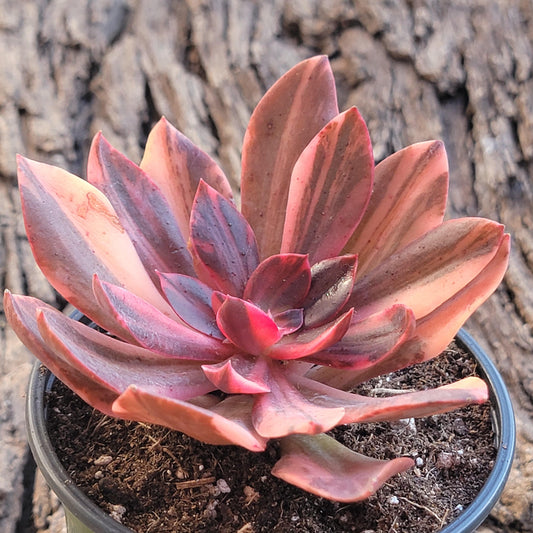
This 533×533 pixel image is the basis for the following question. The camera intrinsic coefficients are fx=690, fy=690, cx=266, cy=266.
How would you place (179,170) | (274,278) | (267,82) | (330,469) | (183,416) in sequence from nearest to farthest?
(183,416), (330,469), (274,278), (179,170), (267,82)

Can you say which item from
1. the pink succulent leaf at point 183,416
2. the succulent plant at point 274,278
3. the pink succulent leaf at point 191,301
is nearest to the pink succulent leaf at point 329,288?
the succulent plant at point 274,278

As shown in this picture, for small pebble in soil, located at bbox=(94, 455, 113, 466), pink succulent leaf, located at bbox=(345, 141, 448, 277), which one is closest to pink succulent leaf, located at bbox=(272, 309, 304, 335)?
pink succulent leaf, located at bbox=(345, 141, 448, 277)

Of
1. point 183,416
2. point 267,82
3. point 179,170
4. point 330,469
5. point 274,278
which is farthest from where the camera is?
point 267,82

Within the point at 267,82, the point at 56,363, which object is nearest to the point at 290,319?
the point at 56,363

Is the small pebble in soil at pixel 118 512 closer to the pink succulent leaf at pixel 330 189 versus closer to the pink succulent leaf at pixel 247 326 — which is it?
the pink succulent leaf at pixel 247 326

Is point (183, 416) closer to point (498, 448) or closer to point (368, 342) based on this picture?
point (368, 342)

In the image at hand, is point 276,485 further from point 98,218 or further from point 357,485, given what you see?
point 98,218

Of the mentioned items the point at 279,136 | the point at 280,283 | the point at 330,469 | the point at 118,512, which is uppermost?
the point at 279,136
